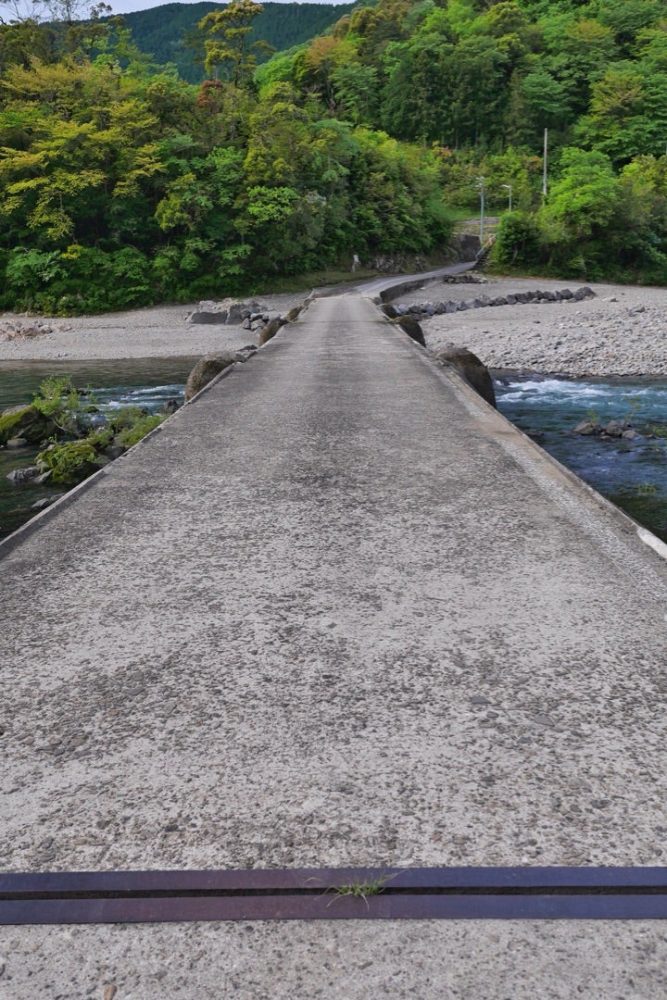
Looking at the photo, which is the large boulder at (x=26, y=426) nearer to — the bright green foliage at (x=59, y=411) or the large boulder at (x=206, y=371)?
the bright green foliage at (x=59, y=411)

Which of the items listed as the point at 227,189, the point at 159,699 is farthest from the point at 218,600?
the point at 227,189

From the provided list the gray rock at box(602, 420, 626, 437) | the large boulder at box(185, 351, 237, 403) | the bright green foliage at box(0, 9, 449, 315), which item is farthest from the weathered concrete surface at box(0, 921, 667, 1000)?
the bright green foliage at box(0, 9, 449, 315)

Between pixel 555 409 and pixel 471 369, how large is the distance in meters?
3.04

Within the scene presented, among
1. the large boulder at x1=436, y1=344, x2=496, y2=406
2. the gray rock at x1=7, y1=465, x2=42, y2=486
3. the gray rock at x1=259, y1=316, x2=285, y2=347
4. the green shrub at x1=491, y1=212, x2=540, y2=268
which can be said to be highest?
the green shrub at x1=491, y1=212, x2=540, y2=268

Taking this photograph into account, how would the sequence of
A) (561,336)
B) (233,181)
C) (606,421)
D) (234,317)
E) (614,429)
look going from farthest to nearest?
1. (233,181)
2. (234,317)
3. (561,336)
4. (606,421)
5. (614,429)

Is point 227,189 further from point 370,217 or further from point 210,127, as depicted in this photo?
point 370,217

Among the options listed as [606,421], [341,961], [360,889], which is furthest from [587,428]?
[341,961]

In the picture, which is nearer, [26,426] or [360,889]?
[360,889]

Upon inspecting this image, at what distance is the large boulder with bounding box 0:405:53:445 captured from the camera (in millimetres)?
11047

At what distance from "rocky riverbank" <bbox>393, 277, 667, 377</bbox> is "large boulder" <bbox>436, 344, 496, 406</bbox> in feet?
5.10

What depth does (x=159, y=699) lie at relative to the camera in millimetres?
2545

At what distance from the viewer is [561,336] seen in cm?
1925

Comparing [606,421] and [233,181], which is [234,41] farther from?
[606,421]

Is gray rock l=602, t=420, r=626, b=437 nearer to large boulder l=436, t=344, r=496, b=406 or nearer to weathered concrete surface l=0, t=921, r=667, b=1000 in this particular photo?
large boulder l=436, t=344, r=496, b=406
